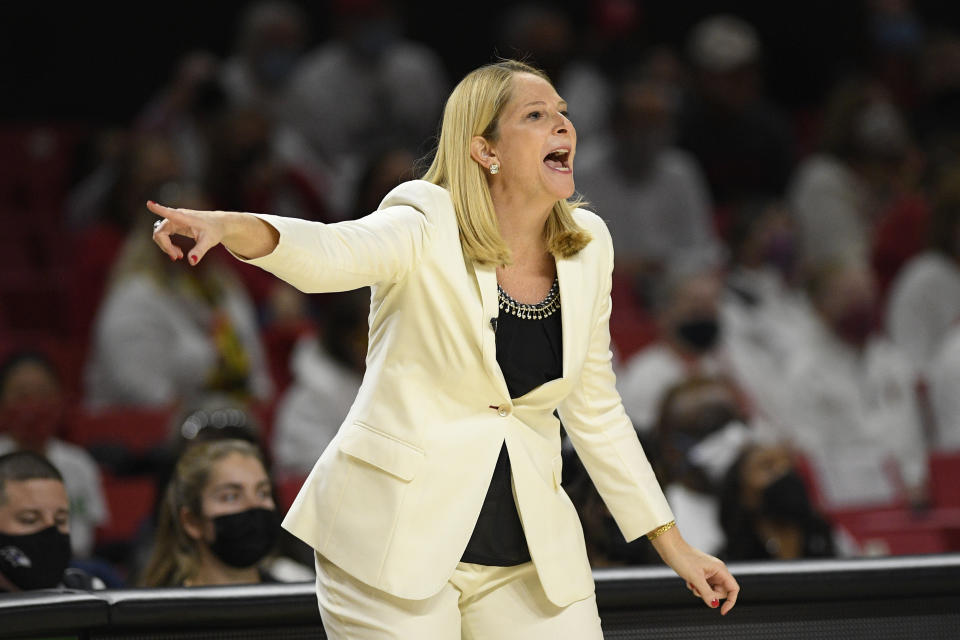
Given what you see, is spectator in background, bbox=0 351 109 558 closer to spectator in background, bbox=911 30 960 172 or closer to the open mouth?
the open mouth

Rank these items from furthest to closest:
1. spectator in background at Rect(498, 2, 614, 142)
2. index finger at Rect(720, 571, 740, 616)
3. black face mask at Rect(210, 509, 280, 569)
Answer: spectator in background at Rect(498, 2, 614, 142) < black face mask at Rect(210, 509, 280, 569) < index finger at Rect(720, 571, 740, 616)

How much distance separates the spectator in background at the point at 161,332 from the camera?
5121 mm

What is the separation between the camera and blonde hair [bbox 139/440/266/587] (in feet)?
9.99

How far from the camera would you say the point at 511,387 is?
2.09 meters

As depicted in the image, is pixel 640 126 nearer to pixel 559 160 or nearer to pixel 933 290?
pixel 933 290

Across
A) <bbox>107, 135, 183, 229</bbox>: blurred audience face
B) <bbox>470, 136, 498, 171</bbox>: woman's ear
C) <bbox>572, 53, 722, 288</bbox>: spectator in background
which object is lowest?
<bbox>470, 136, 498, 171</bbox>: woman's ear

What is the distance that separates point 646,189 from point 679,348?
1.41m

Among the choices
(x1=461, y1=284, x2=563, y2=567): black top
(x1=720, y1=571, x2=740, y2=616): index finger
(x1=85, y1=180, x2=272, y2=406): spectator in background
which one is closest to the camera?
(x1=461, y1=284, x2=563, y2=567): black top

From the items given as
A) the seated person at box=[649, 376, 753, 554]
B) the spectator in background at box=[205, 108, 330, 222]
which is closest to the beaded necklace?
the seated person at box=[649, 376, 753, 554]

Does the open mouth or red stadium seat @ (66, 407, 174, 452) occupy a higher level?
A: the open mouth

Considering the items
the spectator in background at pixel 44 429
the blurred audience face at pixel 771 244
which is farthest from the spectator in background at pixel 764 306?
the spectator in background at pixel 44 429

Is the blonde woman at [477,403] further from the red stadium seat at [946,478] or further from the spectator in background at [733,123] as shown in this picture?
the spectator in background at [733,123]

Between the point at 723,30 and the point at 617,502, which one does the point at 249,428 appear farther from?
the point at 723,30

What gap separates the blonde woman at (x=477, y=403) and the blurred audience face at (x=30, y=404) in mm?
2480
